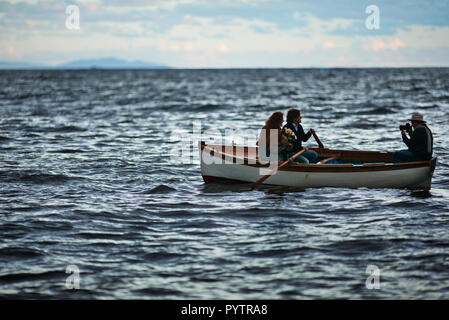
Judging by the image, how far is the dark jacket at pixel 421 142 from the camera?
14.1m

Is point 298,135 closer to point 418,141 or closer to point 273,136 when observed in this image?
point 273,136

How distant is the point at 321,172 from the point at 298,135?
1.17 meters

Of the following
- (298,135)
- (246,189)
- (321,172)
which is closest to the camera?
(321,172)

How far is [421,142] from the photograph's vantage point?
46.6 feet

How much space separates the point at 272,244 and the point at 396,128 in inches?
922

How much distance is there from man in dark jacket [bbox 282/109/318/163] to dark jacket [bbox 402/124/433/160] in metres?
2.51

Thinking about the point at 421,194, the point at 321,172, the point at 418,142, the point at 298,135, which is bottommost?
the point at 421,194

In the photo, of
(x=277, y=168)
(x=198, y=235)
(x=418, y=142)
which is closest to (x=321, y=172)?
(x=277, y=168)

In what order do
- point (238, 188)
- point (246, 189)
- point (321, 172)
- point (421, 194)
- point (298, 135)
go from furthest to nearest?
point (238, 188), point (246, 189), point (298, 135), point (321, 172), point (421, 194)

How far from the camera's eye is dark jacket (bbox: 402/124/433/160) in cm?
1409

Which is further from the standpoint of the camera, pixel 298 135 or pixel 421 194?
pixel 298 135

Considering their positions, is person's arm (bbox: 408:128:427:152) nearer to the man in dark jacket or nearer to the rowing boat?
the rowing boat

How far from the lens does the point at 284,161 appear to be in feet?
47.9
